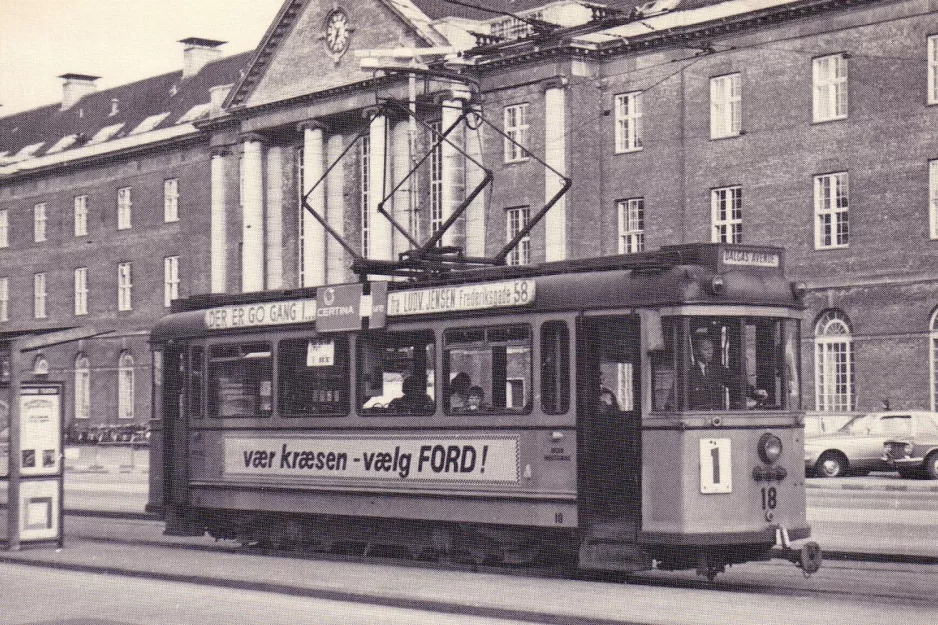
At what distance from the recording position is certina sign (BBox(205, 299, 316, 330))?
68.7 feet

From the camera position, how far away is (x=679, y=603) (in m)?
14.5

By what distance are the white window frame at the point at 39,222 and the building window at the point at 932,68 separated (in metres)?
52.1

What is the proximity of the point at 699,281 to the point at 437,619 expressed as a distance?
15.2 feet

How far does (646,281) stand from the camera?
16.8 meters

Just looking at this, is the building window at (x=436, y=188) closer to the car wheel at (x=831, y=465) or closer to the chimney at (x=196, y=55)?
the car wheel at (x=831, y=465)

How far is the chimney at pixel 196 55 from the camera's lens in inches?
3162

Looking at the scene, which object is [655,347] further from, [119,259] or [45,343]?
[119,259]

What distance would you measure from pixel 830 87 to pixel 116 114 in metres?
45.8

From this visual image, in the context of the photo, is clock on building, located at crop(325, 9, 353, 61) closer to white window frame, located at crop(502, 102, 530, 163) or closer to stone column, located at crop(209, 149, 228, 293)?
white window frame, located at crop(502, 102, 530, 163)

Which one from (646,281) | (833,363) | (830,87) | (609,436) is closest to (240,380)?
(609,436)

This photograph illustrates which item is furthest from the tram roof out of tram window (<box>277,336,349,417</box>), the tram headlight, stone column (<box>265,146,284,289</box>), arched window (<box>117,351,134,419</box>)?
arched window (<box>117,351,134,419</box>)

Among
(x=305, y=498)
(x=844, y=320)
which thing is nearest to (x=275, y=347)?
(x=305, y=498)

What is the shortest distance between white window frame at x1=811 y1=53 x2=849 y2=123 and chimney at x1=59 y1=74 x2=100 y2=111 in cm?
5203

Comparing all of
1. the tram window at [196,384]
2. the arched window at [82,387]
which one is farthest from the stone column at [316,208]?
the tram window at [196,384]
